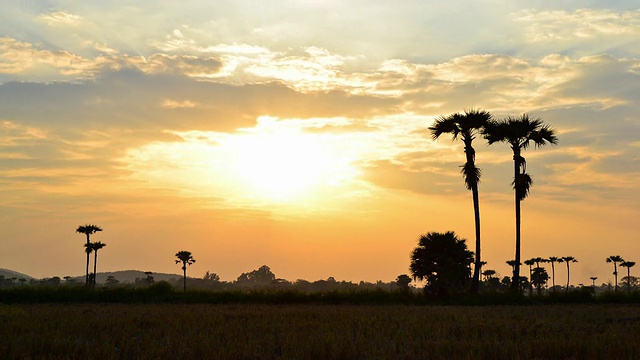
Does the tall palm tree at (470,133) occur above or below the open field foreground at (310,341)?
above

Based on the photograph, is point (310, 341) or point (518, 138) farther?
point (518, 138)

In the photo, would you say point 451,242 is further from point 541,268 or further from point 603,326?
point 541,268

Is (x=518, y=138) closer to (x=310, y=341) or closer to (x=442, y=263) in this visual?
(x=442, y=263)

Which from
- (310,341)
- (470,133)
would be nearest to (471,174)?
(470,133)

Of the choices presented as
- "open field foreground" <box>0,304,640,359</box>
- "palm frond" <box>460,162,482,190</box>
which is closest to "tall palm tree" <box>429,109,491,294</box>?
"palm frond" <box>460,162,482,190</box>

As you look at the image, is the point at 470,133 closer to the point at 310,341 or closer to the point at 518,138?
the point at 518,138

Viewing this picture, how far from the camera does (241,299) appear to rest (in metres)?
46.2

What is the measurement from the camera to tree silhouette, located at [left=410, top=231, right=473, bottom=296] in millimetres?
48281

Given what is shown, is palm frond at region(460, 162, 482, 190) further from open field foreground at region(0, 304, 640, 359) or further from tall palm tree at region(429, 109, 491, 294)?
open field foreground at region(0, 304, 640, 359)

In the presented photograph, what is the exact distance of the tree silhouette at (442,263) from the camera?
4828cm

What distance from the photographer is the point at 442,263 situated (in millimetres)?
48594

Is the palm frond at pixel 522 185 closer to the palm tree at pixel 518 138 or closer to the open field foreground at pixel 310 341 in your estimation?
the palm tree at pixel 518 138

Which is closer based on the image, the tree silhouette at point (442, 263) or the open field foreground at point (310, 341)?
the open field foreground at point (310, 341)

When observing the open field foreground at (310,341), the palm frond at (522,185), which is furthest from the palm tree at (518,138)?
the open field foreground at (310,341)
